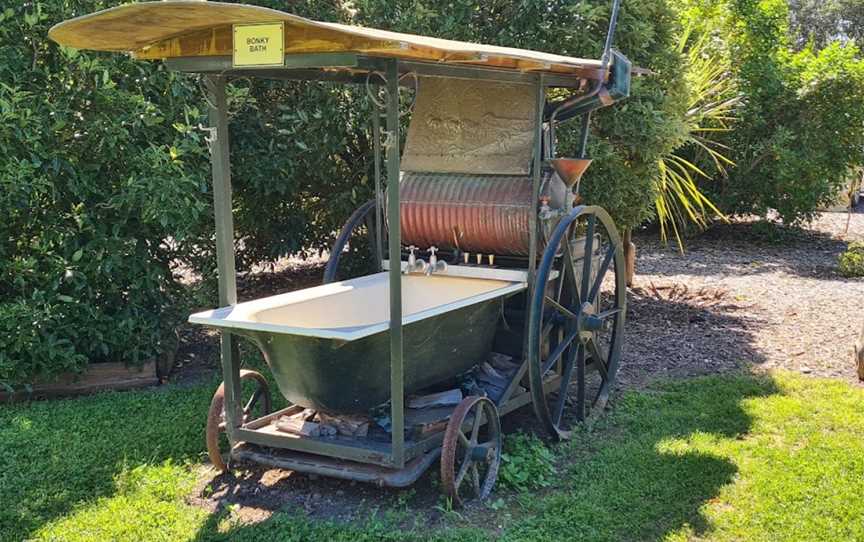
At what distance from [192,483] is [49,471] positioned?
738mm

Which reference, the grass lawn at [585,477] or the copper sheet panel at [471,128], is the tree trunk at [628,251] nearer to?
the grass lawn at [585,477]

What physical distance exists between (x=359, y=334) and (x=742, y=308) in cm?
537

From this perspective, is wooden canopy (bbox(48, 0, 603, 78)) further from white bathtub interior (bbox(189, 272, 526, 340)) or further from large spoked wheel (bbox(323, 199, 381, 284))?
large spoked wheel (bbox(323, 199, 381, 284))

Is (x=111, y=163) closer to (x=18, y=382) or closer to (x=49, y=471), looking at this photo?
(x=18, y=382)

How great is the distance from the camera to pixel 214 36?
142 inches

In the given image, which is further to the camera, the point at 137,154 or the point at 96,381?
the point at 96,381

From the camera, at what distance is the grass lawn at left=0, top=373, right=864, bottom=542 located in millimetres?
3693

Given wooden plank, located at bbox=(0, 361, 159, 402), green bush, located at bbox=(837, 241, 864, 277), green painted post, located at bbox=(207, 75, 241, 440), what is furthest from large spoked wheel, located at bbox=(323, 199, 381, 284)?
green bush, located at bbox=(837, 241, 864, 277)

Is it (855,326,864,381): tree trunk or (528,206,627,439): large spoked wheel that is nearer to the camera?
(528,206,627,439): large spoked wheel

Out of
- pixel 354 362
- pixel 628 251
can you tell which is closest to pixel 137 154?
pixel 354 362

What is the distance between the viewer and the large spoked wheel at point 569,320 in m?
4.39

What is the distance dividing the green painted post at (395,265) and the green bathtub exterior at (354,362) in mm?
157

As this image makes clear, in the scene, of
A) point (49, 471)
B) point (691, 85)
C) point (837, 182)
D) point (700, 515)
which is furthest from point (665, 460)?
point (837, 182)

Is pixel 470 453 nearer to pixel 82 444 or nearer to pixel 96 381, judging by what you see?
pixel 82 444
